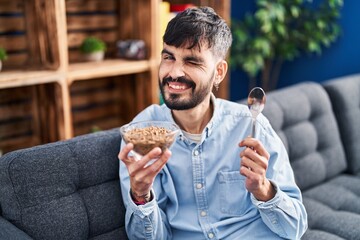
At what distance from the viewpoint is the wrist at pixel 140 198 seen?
124 centimetres

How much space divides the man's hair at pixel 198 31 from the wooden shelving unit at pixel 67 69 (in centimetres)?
82

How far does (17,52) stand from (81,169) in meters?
1.00

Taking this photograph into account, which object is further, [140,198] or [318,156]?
[318,156]

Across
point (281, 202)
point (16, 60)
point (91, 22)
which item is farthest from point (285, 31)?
point (281, 202)

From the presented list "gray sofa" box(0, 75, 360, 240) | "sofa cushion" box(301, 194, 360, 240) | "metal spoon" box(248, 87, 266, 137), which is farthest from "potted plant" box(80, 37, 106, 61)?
"sofa cushion" box(301, 194, 360, 240)

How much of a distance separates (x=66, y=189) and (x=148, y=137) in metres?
0.41

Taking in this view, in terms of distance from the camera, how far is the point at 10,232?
3.92 feet

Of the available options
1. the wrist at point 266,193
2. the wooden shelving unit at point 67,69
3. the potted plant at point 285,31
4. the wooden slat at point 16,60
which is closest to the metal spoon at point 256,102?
the wrist at point 266,193

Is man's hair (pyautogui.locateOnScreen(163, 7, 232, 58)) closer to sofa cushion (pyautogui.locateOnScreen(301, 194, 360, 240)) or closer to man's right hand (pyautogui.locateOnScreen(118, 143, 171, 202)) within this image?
man's right hand (pyautogui.locateOnScreen(118, 143, 171, 202))

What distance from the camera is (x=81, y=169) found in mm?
1424

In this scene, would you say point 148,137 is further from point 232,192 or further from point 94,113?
point 94,113

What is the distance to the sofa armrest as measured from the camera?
3.86 ft

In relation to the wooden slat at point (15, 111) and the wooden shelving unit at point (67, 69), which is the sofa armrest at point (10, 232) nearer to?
the wooden shelving unit at point (67, 69)

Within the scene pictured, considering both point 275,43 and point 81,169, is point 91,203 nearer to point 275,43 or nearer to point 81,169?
point 81,169
